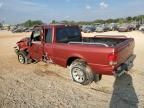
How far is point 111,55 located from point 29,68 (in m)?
4.87

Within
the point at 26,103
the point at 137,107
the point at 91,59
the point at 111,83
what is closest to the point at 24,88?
the point at 26,103

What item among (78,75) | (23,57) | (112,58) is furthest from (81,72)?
(23,57)

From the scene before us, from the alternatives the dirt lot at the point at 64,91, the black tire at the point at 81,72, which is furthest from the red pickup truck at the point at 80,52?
the dirt lot at the point at 64,91

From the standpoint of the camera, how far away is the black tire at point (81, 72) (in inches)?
256

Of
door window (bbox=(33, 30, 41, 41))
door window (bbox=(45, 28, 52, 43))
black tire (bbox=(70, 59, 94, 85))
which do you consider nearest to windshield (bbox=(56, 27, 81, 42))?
door window (bbox=(45, 28, 52, 43))

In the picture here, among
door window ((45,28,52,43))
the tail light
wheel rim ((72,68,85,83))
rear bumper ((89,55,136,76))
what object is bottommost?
wheel rim ((72,68,85,83))

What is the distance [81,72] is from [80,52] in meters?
0.74

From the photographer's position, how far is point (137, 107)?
496cm

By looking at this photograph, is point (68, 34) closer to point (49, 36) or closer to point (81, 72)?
point (49, 36)

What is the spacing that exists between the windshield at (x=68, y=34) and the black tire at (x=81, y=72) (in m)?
1.29

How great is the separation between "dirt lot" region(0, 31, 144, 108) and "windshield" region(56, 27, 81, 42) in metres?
1.50

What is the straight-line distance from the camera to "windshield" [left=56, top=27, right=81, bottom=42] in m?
7.60

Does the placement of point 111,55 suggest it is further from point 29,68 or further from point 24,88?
point 29,68

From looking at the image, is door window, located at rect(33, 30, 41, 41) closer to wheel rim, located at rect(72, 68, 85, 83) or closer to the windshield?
the windshield
